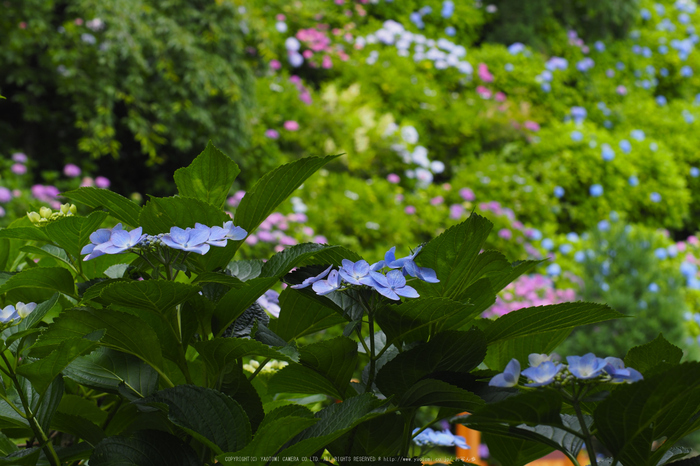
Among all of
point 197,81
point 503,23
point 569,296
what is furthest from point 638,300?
point 503,23

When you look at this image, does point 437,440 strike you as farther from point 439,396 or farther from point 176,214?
point 176,214

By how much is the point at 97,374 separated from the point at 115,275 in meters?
0.12

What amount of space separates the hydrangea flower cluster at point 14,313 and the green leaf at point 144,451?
16 cm

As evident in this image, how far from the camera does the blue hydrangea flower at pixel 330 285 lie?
0.50 metres

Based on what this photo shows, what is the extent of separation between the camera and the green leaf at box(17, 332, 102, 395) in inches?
18.0

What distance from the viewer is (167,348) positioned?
57cm

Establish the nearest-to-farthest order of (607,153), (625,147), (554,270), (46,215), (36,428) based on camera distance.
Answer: (36,428) < (46,215) < (554,270) < (607,153) < (625,147)

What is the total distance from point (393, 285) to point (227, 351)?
0.15 metres

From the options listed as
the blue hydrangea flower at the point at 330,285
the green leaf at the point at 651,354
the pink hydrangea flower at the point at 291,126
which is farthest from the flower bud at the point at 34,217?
the pink hydrangea flower at the point at 291,126

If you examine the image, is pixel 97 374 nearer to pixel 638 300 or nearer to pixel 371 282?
pixel 371 282

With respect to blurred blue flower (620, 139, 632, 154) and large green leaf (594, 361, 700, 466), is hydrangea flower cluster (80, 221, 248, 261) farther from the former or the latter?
blurred blue flower (620, 139, 632, 154)

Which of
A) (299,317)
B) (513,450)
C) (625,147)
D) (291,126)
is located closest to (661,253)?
(625,147)

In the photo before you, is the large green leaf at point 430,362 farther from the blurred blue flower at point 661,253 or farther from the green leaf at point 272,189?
the blurred blue flower at point 661,253

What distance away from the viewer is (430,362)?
20.4 inches
